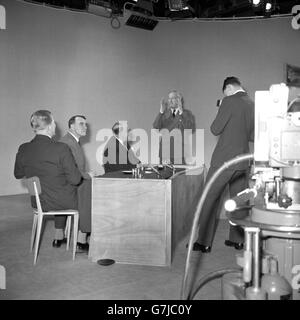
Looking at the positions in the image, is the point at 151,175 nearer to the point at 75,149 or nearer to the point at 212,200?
the point at 212,200

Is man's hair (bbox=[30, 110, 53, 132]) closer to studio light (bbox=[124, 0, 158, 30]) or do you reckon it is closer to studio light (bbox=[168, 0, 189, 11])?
studio light (bbox=[168, 0, 189, 11])

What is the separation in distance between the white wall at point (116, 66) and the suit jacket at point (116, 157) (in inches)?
77.0

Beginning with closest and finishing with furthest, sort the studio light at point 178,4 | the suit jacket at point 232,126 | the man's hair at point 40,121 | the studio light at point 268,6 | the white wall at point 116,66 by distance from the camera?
the man's hair at point 40,121, the suit jacket at point 232,126, the studio light at point 178,4, the white wall at point 116,66, the studio light at point 268,6

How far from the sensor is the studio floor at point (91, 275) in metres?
2.46

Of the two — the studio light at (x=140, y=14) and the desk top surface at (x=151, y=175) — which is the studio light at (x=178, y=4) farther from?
the desk top surface at (x=151, y=175)

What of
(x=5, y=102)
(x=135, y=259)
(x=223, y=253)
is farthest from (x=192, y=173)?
(x=5, y=102)

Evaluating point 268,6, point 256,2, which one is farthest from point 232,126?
point 268,6

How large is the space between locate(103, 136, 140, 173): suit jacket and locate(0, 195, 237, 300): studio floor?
3.82 ft

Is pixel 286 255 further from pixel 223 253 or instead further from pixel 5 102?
pixel 5 102

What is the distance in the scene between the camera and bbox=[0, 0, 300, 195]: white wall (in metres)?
5.93

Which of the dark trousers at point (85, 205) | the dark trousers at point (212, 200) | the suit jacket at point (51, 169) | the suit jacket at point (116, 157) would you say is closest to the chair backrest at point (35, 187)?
the suit jacket at point (51, 169)

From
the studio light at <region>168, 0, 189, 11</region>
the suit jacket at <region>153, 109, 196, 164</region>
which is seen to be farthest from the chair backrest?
the studio light at <region>168, 0, 189, 11</region>

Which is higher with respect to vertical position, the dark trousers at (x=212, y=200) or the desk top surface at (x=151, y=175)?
the desk top surface at (x=151, y=175)

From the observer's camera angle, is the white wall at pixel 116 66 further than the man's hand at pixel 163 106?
Yes
